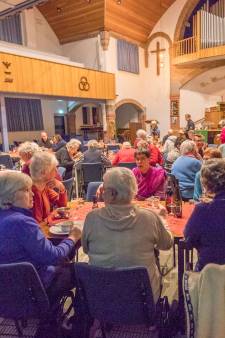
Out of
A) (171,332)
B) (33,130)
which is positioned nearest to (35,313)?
(171,332)

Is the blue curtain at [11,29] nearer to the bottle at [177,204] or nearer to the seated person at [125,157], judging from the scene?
the seated person at [125,157]

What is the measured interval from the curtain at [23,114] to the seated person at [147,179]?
9.91 metres

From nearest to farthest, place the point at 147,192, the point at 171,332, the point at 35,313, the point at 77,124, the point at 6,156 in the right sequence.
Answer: the point at 35,313 < the point at 171,332 < the point at 147,192 < the point at 6,156 < the point at 77,124

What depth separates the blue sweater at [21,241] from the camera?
1.67 metres

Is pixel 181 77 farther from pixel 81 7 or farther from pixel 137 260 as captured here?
pixel 137 260

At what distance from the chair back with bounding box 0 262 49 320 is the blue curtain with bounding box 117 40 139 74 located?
12.6 meters

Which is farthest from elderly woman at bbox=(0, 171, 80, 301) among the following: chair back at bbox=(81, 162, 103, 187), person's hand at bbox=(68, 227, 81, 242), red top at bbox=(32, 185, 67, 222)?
chair back at bbox=(81, 162, 103, 187)

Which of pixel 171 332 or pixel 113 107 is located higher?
pixel 113 107

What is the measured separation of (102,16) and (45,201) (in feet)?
35.1

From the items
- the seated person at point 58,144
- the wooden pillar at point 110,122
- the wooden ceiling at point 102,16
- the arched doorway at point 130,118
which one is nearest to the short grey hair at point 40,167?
the seated person at point 58,144

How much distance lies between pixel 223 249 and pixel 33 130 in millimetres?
12042

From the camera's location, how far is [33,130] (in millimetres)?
12906

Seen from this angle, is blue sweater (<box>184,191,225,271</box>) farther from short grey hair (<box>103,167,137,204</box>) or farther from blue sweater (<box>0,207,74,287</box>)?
blue sweater (<box>0,207,74,287</box>)

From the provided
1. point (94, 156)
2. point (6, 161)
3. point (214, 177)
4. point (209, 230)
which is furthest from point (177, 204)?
point (6, 161)
